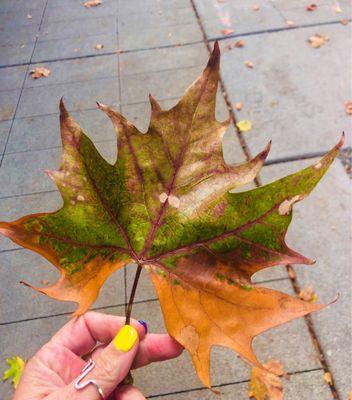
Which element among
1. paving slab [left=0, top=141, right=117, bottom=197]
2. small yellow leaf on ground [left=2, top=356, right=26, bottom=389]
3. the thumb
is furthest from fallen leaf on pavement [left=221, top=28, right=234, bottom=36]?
the thumb

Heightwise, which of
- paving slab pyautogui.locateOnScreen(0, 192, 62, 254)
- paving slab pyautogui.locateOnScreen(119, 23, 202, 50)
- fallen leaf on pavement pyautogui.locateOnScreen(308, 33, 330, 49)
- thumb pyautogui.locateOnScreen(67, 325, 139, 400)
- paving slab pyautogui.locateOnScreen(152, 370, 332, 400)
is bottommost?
paving slab pyautogui.locateOnScreen(152, 370, 332, 400)

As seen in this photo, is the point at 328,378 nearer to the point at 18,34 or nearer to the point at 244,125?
the point at 244,125

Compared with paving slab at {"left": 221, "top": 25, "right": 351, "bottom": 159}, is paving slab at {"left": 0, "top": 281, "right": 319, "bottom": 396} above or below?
below

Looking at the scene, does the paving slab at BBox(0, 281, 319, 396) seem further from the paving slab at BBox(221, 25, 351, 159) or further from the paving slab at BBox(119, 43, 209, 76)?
the paving slab at BBox(119, 43, 209, 76)

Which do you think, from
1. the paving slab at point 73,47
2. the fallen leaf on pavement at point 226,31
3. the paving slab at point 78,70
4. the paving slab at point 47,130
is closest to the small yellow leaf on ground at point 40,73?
the paving slab at point 78,70

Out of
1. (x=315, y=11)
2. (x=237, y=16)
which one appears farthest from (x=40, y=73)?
(x=315, y=11)

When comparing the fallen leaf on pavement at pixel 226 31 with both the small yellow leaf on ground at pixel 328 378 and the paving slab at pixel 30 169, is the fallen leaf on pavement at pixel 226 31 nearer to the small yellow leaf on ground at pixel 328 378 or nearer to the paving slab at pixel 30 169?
the paving slab at pixel 30 169
